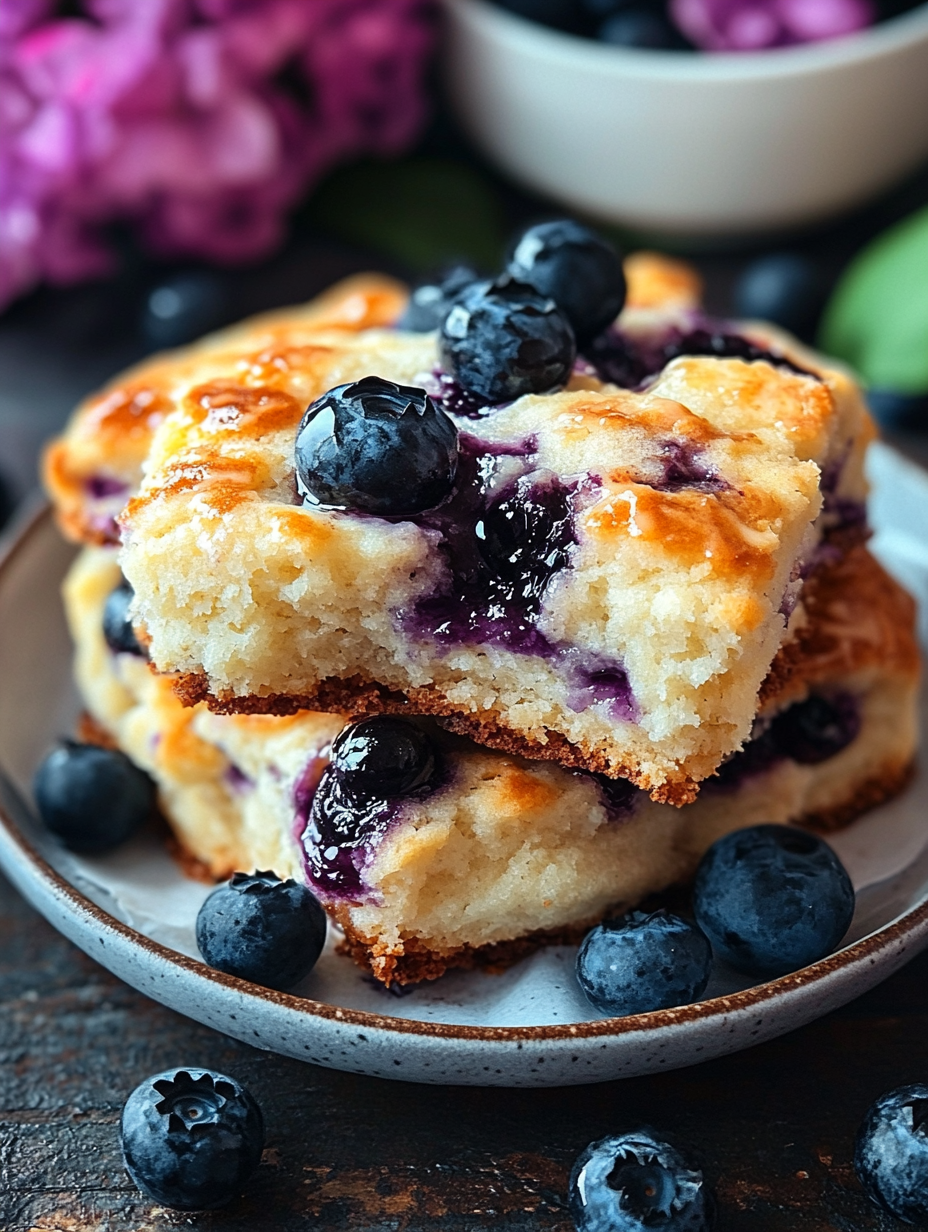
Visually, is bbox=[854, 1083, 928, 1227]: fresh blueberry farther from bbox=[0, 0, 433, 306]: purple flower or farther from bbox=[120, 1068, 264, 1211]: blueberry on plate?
bbox=[0, 0, 433, 306]: purple flower

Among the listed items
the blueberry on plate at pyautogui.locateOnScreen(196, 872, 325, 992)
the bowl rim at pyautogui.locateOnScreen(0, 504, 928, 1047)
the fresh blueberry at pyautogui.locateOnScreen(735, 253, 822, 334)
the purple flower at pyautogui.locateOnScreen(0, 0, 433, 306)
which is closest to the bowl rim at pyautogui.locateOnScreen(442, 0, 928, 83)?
the purple flower at pyautogui.locateOnScreen(0, 0, 433, 306)

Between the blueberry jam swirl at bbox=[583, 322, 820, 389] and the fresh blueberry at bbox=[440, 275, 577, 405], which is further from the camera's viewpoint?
the blueberry jam swirl at bbox=[583, 322, 820, 389]

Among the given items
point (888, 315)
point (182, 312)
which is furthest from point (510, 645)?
point (182, 312)

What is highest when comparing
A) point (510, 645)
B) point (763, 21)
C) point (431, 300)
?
point (763, 21)

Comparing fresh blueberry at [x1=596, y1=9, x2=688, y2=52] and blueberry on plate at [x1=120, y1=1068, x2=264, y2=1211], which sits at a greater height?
fresh blueberry at [x1=596, y1=9, x2=688, y2=52]

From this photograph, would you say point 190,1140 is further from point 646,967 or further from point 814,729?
point 814,729

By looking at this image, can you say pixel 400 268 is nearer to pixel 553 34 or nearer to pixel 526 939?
pixel 553 34

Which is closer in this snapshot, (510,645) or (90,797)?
(510,645)
